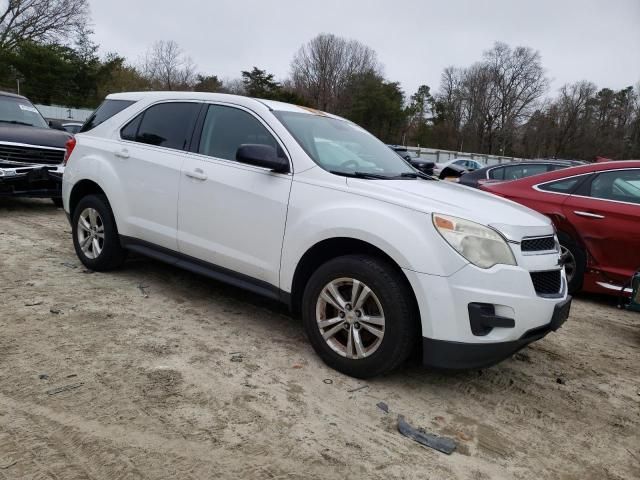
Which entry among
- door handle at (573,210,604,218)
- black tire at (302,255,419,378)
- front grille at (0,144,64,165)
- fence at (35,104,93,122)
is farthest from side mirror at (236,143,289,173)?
fence at (35,104,93,122)

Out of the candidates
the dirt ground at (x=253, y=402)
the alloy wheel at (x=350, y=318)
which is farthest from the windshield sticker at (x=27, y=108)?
the alloy wheel at (x=350, y=318)

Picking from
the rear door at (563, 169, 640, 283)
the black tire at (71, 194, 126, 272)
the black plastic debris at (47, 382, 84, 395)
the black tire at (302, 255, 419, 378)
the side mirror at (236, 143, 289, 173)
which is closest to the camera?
the black plastic debris at (47, 382, 84, 395)

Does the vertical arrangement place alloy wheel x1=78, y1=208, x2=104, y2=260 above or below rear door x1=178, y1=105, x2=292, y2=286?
below

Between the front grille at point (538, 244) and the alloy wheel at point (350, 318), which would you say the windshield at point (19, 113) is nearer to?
the alloy wheel at point (350, 318)

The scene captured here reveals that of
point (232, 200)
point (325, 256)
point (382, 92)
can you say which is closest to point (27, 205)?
point (232, 200)

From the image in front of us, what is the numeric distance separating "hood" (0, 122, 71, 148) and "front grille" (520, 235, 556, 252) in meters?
7.24

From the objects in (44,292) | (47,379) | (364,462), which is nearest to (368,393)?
(364,462)

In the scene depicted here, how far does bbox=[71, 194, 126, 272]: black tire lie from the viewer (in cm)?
480

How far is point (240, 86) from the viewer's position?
66062 mm

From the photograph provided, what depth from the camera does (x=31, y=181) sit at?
7445 mm

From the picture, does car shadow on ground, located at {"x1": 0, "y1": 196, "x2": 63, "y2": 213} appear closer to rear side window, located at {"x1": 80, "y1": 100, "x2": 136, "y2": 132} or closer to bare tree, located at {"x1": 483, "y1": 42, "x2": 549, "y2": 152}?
rear side window, located at {"x1": 80, "y1": 100, "x2": 136, "y2": 132}

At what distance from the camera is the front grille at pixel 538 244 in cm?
310

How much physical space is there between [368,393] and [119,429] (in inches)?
56.2

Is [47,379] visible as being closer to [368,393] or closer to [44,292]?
[44,292]
